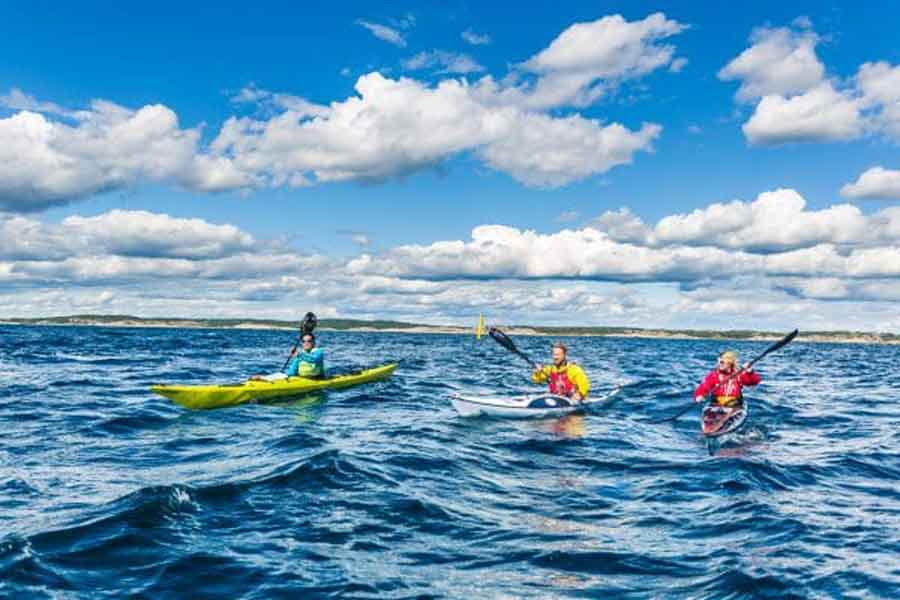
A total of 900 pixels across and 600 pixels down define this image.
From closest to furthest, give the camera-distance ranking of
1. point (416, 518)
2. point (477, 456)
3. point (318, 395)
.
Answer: point (416, 518), point (477, 456), point (318, 395)

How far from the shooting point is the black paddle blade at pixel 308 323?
21.2 m

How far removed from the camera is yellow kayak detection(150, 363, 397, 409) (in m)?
17.4

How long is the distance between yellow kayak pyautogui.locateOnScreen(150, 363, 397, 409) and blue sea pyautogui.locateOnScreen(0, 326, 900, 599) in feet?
1.33

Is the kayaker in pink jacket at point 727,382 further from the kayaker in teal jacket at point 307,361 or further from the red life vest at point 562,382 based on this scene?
the kayaker in teal jacket at point 307,361

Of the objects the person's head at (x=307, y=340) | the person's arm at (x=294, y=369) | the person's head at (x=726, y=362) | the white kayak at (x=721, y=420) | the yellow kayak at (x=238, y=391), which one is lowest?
the white kayak at (x=721, y=420)

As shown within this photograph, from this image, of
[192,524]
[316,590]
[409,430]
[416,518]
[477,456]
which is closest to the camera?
[316,590]

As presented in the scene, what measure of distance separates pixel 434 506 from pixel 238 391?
35.3 feet

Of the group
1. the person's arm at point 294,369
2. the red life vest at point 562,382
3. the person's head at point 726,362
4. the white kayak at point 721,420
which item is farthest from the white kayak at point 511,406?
the person's arm at point 294,369

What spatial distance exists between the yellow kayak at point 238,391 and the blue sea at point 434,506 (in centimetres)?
41

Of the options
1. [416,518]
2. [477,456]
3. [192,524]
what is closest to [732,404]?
[477,456]

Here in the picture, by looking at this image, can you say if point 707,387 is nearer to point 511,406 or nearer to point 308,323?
point 511,406

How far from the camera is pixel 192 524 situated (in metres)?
7.75

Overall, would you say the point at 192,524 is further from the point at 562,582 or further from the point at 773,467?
the point at 773,467

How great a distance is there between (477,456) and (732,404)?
7.11 metres
